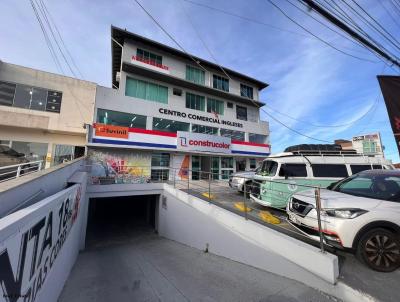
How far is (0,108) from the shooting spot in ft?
46.9

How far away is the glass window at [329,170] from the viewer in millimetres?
7867

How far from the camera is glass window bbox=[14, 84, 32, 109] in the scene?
587 inches

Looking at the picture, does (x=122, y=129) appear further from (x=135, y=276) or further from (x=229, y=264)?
(x=229, y=264)

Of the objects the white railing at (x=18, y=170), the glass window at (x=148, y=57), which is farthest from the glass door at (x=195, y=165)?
the white railing at (x=18, y=170)

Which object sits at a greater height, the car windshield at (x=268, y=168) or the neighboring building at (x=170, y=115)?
the neighboring building at (x=170, y=115)

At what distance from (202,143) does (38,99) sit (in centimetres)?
1401

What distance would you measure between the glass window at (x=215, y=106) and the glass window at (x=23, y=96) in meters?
15.9

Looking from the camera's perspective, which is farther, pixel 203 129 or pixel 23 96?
pixel 203 129

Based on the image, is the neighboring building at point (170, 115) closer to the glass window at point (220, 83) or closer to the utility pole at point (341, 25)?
the glass window at point (220, 83)

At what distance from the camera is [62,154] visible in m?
16.6

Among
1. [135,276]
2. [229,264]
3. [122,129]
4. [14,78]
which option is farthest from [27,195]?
[14,78]

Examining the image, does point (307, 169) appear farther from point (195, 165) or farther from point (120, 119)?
point (120, 119)

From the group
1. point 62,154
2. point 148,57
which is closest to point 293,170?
point 148,57

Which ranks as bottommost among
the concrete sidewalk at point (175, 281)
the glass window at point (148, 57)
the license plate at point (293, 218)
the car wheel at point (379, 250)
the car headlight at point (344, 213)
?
the concrete sidewalk at point (175, 281)
